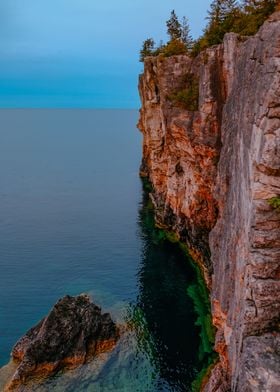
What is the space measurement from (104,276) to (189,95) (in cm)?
2789

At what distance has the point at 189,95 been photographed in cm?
5278

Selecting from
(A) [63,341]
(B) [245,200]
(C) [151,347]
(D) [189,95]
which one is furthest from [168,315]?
(B) [245,200]

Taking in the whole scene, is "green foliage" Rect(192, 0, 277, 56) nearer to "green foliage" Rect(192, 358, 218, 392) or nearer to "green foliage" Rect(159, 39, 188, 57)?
"green foliage" Rect(159, 39, 188, 57)

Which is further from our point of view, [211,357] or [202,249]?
[202,249]

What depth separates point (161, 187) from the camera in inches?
3078

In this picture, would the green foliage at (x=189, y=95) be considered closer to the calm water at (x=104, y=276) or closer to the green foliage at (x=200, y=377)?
the calm water at (x=104, y=276)

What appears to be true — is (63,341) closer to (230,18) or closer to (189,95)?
(189,95)

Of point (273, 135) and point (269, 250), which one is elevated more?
point (273, 135)

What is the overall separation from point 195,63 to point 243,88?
27.6 metres

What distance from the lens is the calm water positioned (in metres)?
38.8

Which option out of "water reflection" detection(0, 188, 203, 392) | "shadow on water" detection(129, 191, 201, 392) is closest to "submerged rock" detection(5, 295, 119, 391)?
"water reflection" detection(0, 188, 203, 392)

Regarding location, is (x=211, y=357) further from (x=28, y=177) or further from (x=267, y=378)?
(x=28, y=177)

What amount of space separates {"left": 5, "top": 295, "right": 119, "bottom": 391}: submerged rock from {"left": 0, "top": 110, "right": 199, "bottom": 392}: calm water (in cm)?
136

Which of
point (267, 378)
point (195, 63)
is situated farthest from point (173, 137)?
point (267, 378)
